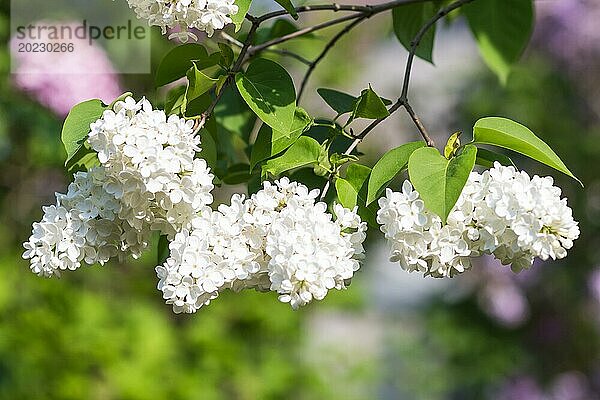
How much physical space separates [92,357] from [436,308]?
130cm

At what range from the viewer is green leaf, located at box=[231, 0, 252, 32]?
61 cm

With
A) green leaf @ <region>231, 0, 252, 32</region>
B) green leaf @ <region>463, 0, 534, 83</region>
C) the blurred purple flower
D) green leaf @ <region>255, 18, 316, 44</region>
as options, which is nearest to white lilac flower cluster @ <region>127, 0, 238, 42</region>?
green leaf @ <region>231, 0, 252, 32</region>

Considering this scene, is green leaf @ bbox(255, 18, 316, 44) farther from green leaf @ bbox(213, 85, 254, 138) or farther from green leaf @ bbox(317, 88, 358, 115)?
green leaf @ bbox(317, 88, 358, 115)

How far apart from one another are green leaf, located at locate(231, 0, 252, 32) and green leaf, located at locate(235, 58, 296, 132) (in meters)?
0.06

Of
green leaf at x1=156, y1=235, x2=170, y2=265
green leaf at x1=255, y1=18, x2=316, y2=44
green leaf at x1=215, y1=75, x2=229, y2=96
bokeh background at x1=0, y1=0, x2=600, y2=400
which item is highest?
green leaf at x1=215, y1=75, x2=229, y2=96

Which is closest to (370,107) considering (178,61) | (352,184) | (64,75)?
(352,184)

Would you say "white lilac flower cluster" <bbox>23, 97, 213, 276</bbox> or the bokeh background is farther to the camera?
the bokeh background

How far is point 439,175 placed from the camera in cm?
56

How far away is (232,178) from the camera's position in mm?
775

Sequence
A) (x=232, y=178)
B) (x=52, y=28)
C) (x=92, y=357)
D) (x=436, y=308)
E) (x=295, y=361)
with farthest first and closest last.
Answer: (x=436, y=308) → (x=295, y=361) → (x=92, y=357) → (x=52, y=28) → (x=232, y=178)

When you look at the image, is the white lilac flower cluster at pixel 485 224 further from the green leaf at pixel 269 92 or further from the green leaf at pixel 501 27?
the green leaf at pixel 501 27

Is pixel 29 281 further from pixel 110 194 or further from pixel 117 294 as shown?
pixel 110 194

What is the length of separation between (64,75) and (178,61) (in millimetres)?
1014

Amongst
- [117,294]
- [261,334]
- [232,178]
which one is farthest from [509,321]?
[232,178]
